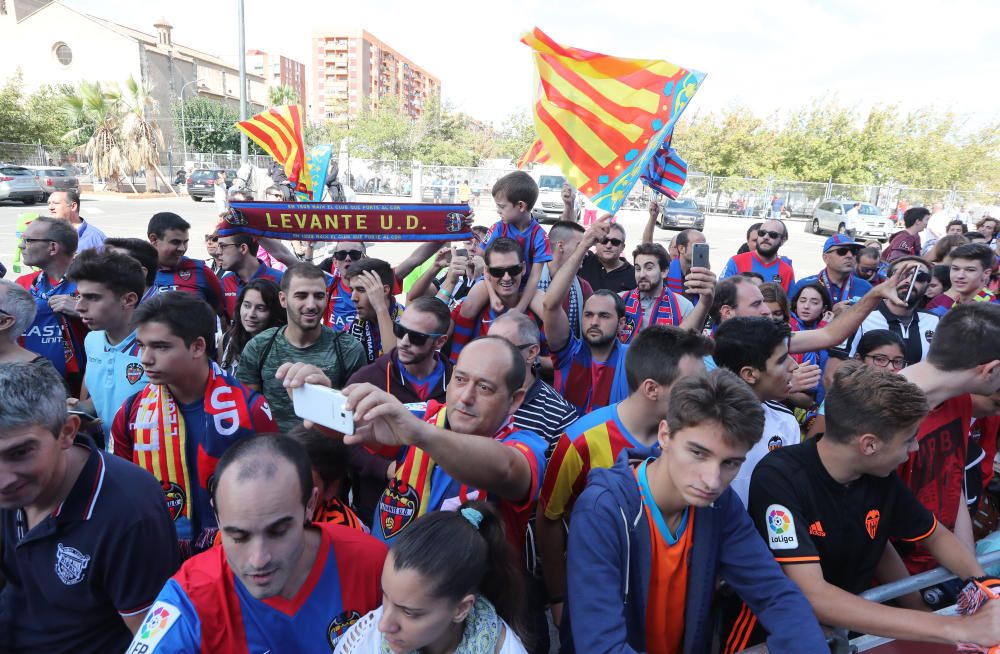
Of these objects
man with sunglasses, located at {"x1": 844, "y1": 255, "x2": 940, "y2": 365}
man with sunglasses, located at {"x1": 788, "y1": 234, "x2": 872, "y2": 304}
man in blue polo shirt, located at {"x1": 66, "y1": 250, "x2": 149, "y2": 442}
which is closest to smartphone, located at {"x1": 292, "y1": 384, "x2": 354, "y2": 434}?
man in blue polo shirt, located at {"x1": 66, "y1": 250, "x2": 149, "y2": 442}

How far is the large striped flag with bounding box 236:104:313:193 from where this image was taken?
720 cm

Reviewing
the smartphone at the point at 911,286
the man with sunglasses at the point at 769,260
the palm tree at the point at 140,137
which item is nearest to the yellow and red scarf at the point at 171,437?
the smartphone at the point at 911,286

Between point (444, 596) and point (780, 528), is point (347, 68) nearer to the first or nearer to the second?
point (780, 528)

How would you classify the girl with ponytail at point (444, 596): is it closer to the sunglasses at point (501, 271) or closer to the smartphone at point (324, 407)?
the smartphone at point (324, 407)

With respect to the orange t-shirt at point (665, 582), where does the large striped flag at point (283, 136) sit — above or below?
above

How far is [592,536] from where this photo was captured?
1.79 m

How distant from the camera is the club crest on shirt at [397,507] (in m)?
2.40

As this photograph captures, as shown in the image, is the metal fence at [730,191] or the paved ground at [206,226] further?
the metal fence at [730,191]

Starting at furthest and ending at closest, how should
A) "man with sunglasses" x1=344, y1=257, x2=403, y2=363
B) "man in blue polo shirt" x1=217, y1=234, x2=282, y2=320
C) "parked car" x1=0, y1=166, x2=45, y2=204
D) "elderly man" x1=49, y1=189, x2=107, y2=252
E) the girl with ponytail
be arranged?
"parked car" x1=0, y1=166, x2=45, y2=204
"elderly man" x1=49, y1=189, x2=107, y2=252
"man in blue polo shirt" x1=217, y1=234, x2=282, y2=320
"man with sunglasses" x1=344, y1=257, x2=403, y2=363
the girl with ponytail

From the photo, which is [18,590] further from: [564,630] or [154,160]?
[154,160]

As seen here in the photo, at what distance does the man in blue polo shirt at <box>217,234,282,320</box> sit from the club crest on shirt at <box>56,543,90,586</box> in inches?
134

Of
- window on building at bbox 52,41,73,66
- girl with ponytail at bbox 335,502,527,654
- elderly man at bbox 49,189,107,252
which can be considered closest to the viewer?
girl with ponytail at bbox 335,502,527,654

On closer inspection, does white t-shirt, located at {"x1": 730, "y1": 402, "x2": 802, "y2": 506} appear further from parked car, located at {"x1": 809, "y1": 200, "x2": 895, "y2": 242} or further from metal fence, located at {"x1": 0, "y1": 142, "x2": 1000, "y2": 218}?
metal fence, located at {"x1": 0, "y1": 142, "x2": 1000, "y2": 218}

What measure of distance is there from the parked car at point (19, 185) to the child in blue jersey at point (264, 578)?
3000 cm
